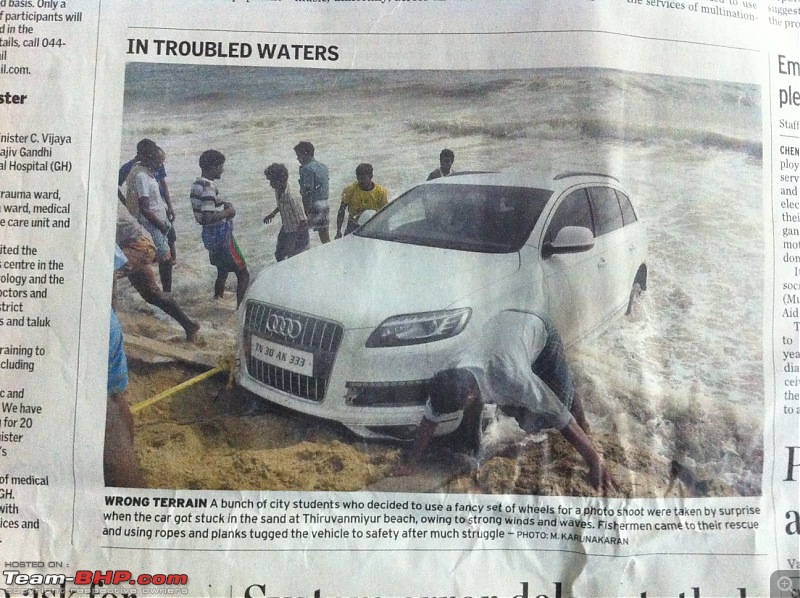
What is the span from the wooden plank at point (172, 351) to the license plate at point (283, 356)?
94 millimetres

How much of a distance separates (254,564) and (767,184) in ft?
4.08

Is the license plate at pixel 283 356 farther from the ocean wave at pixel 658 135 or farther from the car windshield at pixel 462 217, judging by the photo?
the ocean wave at pixel 658 135

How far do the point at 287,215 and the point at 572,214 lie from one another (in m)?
0.56

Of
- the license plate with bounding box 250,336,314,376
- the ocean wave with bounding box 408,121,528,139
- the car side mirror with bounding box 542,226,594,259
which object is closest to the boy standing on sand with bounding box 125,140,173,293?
the license plate with bounding box 250,336,314,376

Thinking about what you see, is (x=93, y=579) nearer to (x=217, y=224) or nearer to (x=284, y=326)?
(x=284, y=326)

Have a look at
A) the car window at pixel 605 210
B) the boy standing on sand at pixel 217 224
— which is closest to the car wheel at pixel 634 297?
the car window at pixel 605 210

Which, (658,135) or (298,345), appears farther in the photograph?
(658,135)

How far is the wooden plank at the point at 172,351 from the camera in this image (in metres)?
1.09

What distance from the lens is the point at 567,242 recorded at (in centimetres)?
106

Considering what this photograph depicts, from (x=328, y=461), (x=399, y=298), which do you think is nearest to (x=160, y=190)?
(x=399, y=298)

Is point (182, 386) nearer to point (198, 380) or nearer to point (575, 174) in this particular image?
point (198, 380)

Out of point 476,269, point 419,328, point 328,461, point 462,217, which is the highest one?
point 462,217

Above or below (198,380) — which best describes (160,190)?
above

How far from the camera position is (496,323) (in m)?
1.03
